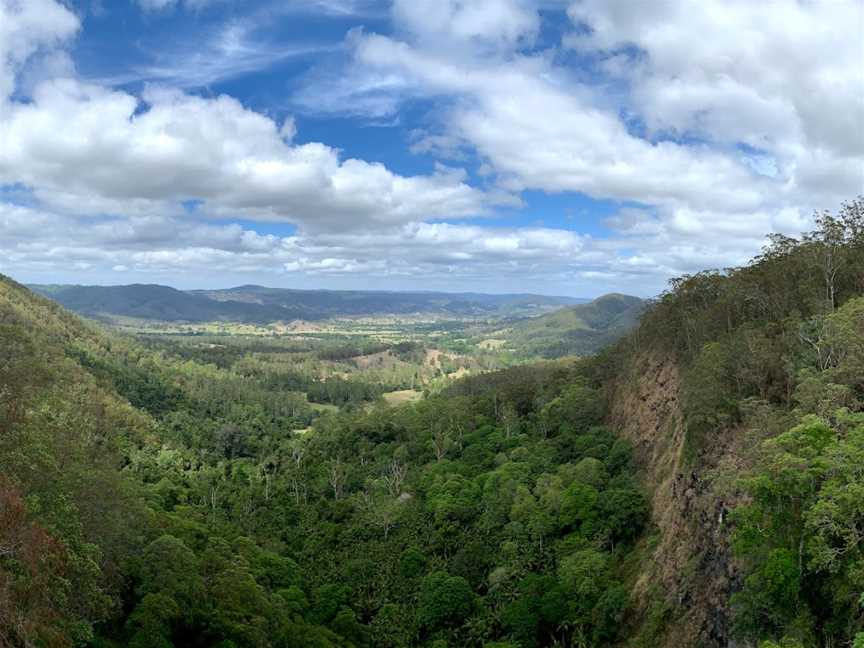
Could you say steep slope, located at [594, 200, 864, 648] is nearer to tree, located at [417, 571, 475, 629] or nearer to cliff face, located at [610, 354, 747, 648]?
cliff face, located at [610, 354, 747, 648]

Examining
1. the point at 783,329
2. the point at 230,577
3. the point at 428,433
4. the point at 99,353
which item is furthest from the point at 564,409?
the point at 99,353

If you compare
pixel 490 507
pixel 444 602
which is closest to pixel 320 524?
pixel 490 507

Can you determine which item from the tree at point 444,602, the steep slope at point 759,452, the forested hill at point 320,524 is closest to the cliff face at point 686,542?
the steep slope at point 759,452

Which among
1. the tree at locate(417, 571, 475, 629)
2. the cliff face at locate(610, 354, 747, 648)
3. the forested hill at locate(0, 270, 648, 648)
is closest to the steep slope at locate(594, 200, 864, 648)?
the cliff face at locate(610, 354, 747, 648)

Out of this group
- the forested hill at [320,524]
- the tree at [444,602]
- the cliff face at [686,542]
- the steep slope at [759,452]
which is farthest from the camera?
the tree at [444,602]

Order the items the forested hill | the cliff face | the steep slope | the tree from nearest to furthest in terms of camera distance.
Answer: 1. the steep slope
2. the forested hill
3. the cliff face
4. the tree

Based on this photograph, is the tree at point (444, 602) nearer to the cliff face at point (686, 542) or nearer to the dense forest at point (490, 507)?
the dense forest at point (490, 507)

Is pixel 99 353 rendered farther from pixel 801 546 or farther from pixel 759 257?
pixel 801 546
